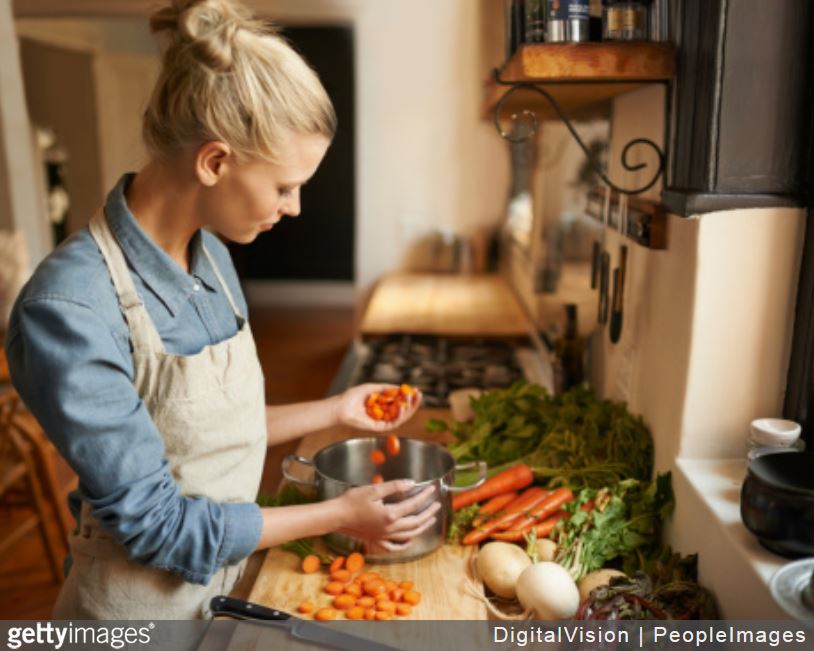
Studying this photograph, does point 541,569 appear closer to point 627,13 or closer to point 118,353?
point 118,353

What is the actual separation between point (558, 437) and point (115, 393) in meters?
0.99

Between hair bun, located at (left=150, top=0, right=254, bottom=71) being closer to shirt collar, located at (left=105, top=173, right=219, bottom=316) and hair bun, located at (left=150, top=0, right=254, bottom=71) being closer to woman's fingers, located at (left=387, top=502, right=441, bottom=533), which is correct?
shirt collar, located at (left=105, top=173, right=219, bottom=316)

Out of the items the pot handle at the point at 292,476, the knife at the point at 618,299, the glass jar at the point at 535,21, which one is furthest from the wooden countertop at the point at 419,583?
the glass jar at the point at 535,21

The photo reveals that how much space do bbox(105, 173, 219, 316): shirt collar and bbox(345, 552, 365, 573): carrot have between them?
19.8 inches

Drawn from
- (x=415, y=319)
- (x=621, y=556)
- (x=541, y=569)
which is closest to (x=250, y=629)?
(x=541, y=569)

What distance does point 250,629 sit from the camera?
1171mm

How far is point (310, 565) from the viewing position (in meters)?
1.36

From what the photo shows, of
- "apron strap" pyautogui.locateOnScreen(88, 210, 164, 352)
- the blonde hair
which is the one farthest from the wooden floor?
the blonde hair

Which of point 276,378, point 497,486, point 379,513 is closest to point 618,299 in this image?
point 497,486

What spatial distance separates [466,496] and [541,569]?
1.18 feet

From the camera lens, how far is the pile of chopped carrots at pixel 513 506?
1469mm

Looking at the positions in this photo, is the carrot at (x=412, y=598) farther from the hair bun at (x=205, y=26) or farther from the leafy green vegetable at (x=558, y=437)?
the hair bun at (x=205, y=26)

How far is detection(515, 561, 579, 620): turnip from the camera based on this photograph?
123 centimetres

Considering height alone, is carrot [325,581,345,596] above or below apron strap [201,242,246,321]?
below
